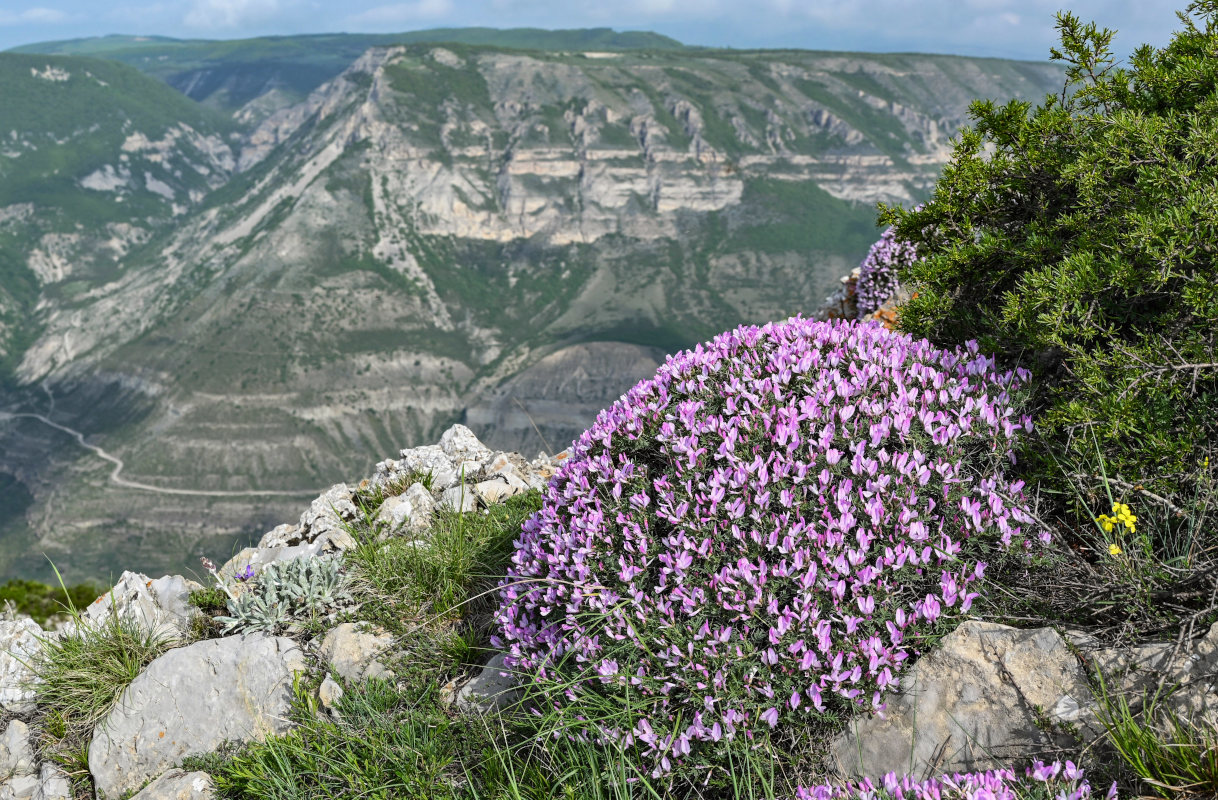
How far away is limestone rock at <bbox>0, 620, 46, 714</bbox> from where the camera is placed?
696cm

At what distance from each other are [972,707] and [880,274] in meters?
12.0

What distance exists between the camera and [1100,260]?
492cm

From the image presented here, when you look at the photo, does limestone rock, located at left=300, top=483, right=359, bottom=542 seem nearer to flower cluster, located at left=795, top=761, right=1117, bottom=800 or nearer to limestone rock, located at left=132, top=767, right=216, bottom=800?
limestone rock, located at left=132, top=767, right=216, bottom=800

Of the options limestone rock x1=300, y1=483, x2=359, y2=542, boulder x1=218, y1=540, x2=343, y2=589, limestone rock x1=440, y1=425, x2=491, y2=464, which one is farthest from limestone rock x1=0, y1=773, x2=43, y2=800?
limestone rock x1=440, y1=425, x2=491, y2=464

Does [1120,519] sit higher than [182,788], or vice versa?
[1120,519]

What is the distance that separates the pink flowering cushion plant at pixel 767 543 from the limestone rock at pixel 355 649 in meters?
1.61

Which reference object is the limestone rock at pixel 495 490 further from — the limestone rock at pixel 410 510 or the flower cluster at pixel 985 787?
the flower cluster at pixel 985 787

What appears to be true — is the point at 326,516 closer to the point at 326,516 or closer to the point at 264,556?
the point at 326,516

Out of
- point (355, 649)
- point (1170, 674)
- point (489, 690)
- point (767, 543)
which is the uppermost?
point (767, 543)

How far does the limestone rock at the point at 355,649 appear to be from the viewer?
6.26 m

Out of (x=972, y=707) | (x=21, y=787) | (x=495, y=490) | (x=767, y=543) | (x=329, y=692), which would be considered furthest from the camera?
(x=495, y=490)

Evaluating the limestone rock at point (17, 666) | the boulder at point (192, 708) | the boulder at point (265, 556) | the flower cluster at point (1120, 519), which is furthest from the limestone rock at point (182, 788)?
the flower cluster at point (1120, 519)

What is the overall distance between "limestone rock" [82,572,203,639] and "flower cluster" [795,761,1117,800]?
263 inches

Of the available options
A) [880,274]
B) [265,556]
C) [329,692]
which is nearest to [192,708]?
[329,692]
